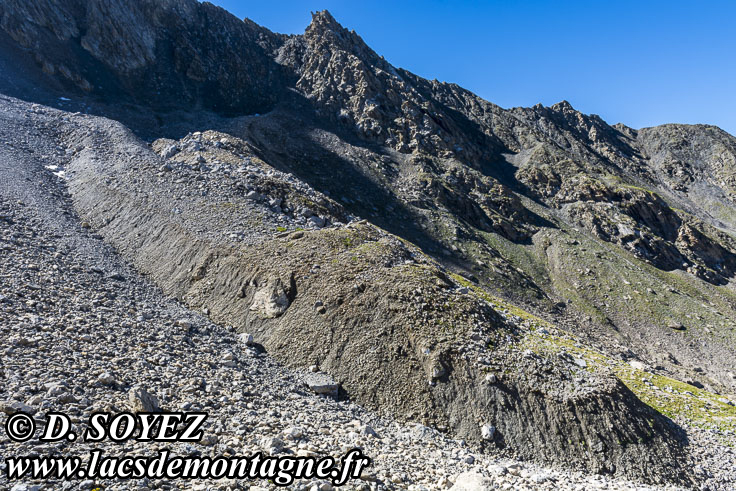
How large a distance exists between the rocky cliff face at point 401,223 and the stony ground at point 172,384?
66.3 inches

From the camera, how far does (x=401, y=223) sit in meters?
61.0

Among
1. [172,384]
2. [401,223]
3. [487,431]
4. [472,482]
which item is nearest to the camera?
[472,482]

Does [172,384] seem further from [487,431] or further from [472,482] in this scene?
[487,431]

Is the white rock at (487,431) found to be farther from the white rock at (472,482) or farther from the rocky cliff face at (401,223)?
the white rock at (472,482)

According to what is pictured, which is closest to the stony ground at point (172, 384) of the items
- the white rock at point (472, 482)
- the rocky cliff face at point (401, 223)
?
the white rock at point (472, 482)

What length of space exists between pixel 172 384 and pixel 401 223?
5057cm

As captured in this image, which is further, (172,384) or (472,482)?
(172,384)

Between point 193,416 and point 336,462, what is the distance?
4865mm

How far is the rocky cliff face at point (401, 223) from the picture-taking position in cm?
1684

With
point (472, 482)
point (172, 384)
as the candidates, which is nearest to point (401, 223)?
point (172, 384)

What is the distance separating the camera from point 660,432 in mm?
16406

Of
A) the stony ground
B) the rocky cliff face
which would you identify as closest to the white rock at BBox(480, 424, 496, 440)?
the rocky cliff face

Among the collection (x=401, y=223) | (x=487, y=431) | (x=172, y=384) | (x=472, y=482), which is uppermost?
(x=401, y=223)

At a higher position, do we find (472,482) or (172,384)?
(172,384)
